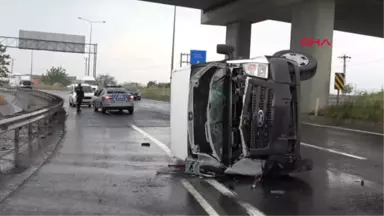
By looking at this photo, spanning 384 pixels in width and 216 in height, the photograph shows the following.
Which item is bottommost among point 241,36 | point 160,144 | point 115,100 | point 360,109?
point 160,144

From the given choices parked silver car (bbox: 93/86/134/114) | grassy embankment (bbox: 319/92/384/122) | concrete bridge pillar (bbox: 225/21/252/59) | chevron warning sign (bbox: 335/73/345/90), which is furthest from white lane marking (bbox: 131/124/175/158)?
concrete bridge pillar (bbox: 225/21/252/59)

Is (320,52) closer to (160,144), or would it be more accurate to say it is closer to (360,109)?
(360,109)

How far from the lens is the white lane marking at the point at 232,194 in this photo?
20.0 ft

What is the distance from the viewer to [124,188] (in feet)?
24.9

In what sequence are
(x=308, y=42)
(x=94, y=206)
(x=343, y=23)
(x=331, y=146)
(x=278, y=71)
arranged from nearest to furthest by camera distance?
(x=94, y=206), (x=278, y=71), (x=331, y=146), (x=308, y=42), (x=343, y=23)

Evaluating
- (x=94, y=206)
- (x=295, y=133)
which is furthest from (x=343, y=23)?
(x=94, y=206)

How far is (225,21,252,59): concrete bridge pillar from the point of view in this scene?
39.2 m

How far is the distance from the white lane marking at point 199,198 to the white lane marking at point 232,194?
37 cm

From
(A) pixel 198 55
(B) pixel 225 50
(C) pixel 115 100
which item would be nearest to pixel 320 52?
(A) pixel 198 55

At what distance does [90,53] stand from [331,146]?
71.9m

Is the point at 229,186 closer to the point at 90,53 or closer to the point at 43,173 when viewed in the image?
the point at 43,173

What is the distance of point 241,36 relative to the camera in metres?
39.2

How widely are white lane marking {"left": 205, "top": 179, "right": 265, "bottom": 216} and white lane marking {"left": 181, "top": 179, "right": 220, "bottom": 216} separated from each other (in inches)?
14.4

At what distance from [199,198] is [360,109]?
18464 millimetres
